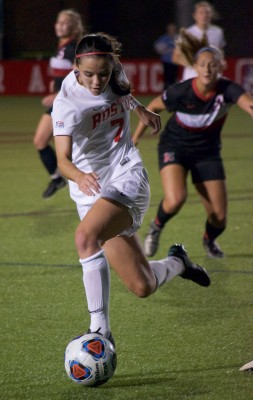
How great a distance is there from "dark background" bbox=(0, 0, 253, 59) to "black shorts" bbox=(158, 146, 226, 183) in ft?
65.6

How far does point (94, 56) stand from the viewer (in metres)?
4.76

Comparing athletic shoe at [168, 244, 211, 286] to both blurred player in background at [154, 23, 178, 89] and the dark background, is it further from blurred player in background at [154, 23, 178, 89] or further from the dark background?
the dark background

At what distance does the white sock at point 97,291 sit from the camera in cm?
459

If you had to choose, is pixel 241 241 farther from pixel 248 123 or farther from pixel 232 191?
pixel 248 123

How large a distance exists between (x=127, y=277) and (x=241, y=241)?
335cm

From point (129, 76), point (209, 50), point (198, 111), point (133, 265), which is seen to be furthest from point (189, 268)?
point (129, 76)

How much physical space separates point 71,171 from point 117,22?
23816 mm

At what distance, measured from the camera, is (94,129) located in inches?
195

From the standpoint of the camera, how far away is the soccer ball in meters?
4.40

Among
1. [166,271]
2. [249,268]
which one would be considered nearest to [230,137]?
[249,268]

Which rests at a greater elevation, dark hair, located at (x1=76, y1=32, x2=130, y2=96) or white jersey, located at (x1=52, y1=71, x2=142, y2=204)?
dark hair, located at (x1=76, y1=32, x2=130, y2=96)

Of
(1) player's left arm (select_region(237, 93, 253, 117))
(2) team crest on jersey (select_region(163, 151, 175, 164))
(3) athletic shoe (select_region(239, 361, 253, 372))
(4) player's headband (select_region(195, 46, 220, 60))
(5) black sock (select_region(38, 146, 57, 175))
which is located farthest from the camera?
(5) black sock (select_region(38, 146, 57, 175))

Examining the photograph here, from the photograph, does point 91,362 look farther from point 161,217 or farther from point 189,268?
point 161,217

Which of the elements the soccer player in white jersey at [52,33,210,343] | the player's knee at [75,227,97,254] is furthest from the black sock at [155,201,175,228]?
the player's knee at [75,227,97,254]
